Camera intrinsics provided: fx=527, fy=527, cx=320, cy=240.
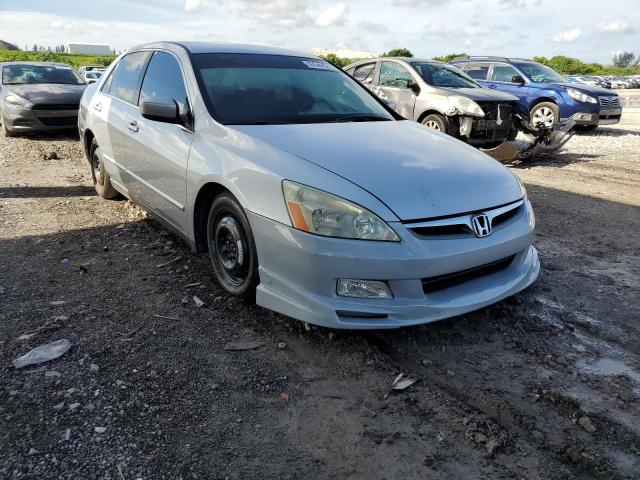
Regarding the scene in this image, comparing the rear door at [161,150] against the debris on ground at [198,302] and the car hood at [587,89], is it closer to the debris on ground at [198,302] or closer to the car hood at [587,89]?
the debris on ground at [198,302]

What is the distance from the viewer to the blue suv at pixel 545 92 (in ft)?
40.6

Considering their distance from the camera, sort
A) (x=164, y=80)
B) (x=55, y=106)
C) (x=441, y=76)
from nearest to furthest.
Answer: (x=164, y=80) → (x=441, y=76) → (x=55, y=106)

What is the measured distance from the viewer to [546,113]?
12.5m

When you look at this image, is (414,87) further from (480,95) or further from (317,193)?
(317,193)

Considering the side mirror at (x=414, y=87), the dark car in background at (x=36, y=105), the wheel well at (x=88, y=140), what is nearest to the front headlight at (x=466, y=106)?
the side mirror at (x=414, y=87)

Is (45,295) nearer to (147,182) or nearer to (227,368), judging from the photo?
(147,182)

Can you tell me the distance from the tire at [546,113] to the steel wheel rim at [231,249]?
35.5 ft

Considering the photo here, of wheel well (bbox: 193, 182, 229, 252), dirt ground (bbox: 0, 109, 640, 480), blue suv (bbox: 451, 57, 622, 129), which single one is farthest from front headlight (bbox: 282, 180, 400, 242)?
blue suv (bbox: 451, 57, 622, 129)

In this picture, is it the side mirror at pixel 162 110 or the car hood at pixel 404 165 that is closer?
the car hood at pixel 404 165

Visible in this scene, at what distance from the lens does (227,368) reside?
2.83 metres

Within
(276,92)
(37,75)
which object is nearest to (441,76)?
(276,92)

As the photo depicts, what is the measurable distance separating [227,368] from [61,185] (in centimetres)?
504

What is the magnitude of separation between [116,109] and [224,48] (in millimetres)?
1280

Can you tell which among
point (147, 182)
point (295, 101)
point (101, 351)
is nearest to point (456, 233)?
point (295, 101)
